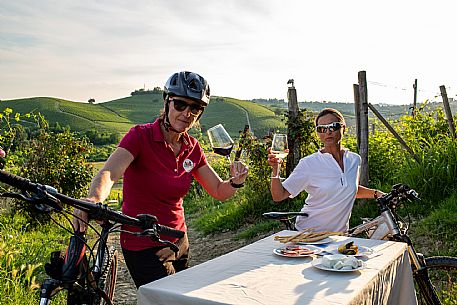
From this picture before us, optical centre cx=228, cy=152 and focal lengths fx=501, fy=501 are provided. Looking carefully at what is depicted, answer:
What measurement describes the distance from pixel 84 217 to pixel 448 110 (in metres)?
7.60

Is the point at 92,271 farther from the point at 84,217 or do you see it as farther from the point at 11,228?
the point at 11,228

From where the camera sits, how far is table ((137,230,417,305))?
217cm

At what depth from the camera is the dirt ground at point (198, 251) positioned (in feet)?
20.8

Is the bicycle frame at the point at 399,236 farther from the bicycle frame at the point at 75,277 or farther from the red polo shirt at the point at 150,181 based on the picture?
the bicycle frame at the point at 75,277

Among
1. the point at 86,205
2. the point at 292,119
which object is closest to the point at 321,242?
the point at 86,205

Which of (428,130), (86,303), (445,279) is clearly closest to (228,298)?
(86,303)

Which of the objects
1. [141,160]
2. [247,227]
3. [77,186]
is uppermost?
[141,160]

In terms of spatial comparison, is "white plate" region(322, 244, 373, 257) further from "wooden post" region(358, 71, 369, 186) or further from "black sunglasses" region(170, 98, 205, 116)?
"wooden post" region(358, 71, 369, 186)

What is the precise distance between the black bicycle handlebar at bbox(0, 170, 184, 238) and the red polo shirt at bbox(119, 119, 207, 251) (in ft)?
3.00

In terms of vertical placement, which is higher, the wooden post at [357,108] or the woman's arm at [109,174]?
the wooden post at [357,108]

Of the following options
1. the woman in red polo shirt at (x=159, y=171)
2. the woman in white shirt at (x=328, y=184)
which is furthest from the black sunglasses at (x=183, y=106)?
the woman in white shirt at (x=328, y=184)

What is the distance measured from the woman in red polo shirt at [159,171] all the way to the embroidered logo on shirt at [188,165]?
43 mm

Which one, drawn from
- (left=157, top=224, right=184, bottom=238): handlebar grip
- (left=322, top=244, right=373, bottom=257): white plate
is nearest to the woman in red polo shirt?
(left=322, top=244, right=373, bottom=257): white plate

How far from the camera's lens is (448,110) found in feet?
26.9
